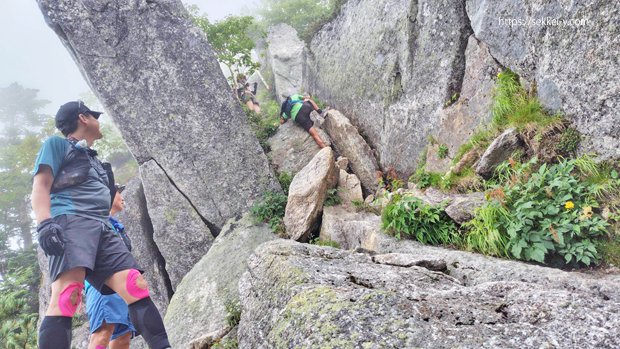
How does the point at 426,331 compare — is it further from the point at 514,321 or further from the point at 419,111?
the point at 419,111

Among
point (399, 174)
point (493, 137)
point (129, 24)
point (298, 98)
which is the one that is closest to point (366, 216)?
point (399, 174)

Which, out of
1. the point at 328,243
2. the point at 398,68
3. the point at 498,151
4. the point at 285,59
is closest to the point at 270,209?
the point at 328,243

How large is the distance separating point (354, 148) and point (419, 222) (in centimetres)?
484

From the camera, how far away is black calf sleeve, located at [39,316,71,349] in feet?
12.3

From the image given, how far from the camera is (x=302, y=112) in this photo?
11.8 meters

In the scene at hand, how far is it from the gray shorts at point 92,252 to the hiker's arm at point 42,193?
23 centimetres

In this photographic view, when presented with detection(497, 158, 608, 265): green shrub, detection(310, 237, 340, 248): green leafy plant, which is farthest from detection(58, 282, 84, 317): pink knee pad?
detection(497, 158, 608, 265): green shrub

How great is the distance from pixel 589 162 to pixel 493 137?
1.67 meters

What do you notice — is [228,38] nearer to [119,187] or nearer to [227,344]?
[119,187]

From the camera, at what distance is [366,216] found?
304 inches

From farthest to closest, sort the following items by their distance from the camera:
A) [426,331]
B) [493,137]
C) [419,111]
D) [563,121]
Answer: [419,111], [493,137], [563,121], [426,331]

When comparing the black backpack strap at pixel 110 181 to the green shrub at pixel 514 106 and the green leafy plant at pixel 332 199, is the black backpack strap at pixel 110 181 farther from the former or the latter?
the green shrub at pixel 514 106

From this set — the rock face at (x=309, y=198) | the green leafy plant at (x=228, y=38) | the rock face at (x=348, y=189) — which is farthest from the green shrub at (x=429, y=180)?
the green leafy plant at (x=228, y=38)

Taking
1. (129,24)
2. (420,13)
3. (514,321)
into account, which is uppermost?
(129,24)
